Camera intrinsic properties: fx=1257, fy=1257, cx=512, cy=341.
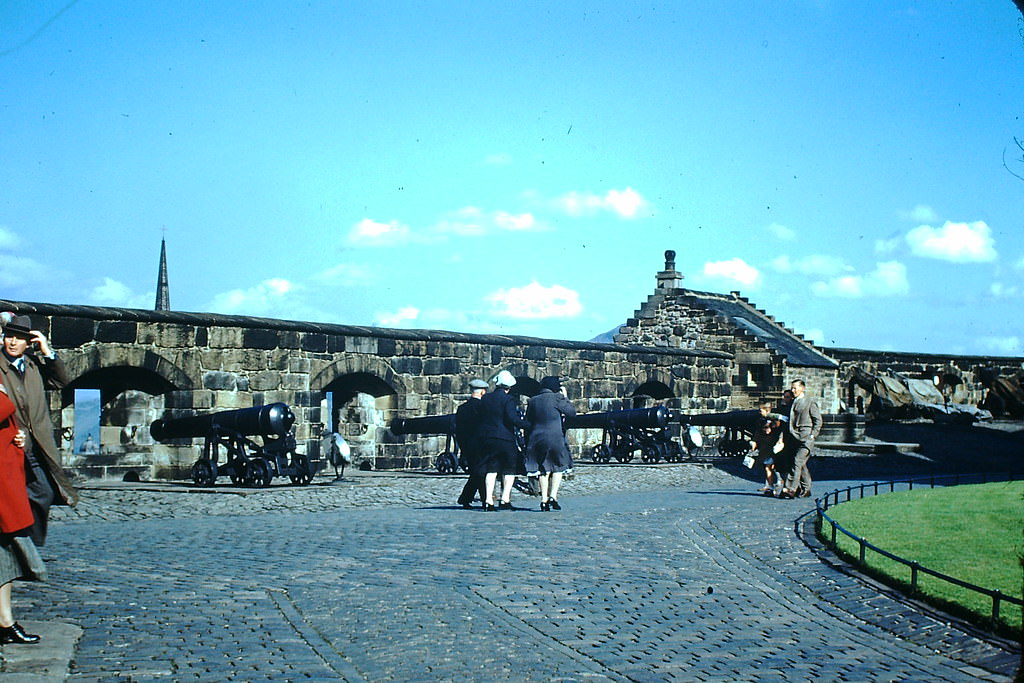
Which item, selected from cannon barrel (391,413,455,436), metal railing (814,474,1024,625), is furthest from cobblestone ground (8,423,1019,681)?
cannon barrel (391,413,455,436)

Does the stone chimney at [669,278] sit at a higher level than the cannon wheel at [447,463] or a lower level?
higher

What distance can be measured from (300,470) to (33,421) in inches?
464

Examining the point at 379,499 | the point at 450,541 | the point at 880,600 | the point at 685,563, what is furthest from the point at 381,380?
the point at 880,600

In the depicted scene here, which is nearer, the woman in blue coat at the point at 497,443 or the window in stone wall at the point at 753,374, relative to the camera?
the woman in blue coat at the point at 497,443

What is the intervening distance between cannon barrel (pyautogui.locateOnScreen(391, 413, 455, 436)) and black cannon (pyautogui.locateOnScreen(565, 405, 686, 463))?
13.5ft

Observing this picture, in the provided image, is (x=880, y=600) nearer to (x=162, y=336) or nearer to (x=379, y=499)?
(x=379, y=499)

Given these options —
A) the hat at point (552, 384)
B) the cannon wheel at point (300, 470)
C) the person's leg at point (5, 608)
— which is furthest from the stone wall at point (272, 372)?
the person's leg at point (5, 608)

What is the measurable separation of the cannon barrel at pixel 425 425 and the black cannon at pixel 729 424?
6017mm

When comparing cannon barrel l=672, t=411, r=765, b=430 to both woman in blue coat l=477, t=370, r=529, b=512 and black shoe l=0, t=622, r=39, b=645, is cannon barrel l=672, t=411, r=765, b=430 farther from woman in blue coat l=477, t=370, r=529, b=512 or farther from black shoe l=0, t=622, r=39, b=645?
black shoe l=0, t=622, r=39, b=645

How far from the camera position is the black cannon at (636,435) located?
26266 millimetres

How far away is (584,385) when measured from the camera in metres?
29.5

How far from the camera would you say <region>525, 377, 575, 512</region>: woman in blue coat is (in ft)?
48.8

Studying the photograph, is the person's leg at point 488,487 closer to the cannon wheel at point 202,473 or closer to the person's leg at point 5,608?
the cannon wheel at point 202,473

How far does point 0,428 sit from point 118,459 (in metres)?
14.5
